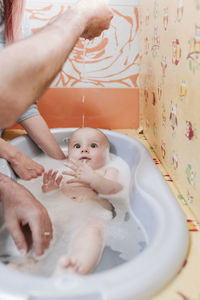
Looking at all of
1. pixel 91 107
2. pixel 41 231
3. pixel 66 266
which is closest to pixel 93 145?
pixel 91 107

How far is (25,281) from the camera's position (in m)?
0.63

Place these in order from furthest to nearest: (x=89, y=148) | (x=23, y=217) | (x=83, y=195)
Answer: (x=89, y=148) → (x=83, y=195) → (x=23, y=217)

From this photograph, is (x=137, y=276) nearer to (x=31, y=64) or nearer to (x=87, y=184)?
(x=31, y=64)

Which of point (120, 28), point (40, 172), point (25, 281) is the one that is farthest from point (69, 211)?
point (120, 28)

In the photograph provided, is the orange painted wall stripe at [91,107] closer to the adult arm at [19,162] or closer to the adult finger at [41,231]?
the adult arm at [19,162]

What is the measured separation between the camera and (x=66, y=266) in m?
0.70

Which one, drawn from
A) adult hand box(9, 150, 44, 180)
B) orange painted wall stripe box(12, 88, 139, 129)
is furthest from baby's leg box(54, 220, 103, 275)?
orange painted wall stripe box(12, 88, 139, 129)

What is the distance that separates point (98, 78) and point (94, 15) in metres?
0.97

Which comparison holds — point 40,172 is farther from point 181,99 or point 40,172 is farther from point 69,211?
point 181,99

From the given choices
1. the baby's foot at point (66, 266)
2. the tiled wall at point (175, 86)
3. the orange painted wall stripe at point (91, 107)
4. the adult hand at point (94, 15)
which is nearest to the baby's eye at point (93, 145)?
the tiled wall at point (175, 86)

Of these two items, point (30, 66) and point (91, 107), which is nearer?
point (30, 66)

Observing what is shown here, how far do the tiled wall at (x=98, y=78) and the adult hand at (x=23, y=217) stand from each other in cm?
85

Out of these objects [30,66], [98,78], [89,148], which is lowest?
[89,148]

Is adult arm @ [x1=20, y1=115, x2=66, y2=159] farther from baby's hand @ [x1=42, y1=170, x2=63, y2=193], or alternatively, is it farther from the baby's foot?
the baby's foot
